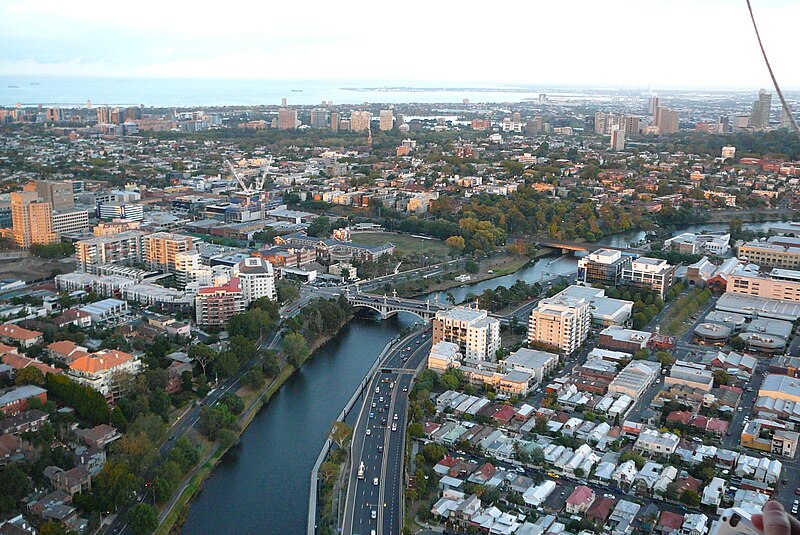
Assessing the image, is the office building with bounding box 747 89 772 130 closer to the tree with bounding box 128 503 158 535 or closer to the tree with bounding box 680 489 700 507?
the tree with bounding box 680 489 700 507

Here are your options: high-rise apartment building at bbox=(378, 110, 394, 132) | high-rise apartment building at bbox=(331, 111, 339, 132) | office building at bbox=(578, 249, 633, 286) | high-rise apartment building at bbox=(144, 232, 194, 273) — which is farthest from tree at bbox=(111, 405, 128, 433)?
high-rise apartment building at bbox=(378, 110, 394, 132)

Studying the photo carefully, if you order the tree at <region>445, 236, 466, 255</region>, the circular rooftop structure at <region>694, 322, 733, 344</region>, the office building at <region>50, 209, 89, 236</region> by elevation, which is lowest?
the circular rooftop structure at <region>694, 322, 733, 344</region>

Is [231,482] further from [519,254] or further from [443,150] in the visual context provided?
[443,150]

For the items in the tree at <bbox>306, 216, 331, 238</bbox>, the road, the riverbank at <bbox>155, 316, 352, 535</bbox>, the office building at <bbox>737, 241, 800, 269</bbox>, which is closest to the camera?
the road

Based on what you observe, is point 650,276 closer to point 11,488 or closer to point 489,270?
point 489,270

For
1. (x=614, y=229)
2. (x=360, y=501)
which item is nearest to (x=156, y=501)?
(x=360, y=501)

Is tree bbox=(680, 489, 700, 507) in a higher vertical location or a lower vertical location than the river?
higher

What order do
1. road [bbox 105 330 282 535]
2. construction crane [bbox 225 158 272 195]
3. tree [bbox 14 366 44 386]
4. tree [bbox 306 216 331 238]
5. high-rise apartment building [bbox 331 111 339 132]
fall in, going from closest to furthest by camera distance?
road [bbox 105 330 282 535], tree [bbox 14 366 44 386], tree [bbox 306 216 331 238], construction crane [bbox 225 158 272 195], high-rise apartment building [bbox 331 111 339 132]
